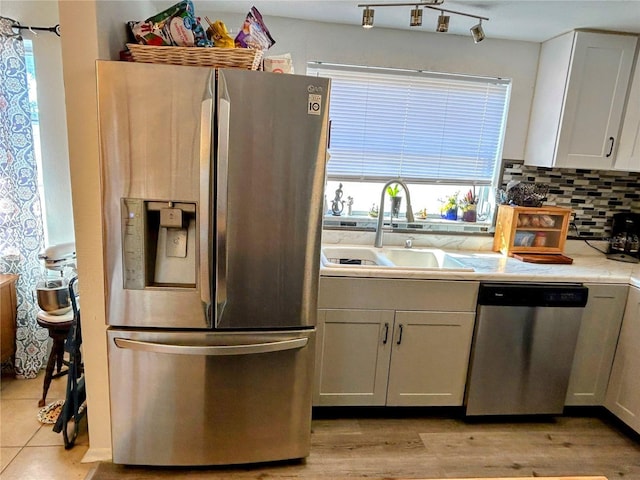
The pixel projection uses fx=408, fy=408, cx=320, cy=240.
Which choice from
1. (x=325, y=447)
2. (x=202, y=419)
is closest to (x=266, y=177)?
(x=202, y=419)

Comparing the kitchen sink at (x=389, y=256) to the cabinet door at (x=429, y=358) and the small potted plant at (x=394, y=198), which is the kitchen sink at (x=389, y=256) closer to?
the small potted plant at (x=394, y=198)

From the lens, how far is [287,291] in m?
1.70

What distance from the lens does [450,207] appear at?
9.25 ft

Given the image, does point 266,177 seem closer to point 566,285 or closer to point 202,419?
point 202,419

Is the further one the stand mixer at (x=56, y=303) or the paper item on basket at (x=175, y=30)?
the stand mixer at (x=56, y=303)

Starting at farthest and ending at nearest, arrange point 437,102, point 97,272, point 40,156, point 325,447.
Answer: point 437,102, point 40,156, point 325,447, point 97,272

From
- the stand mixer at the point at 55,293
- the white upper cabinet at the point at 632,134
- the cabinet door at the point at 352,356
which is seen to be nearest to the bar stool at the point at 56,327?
the stand mixer at the point at 55,293

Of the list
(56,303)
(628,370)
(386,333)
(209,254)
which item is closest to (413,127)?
(386,333)

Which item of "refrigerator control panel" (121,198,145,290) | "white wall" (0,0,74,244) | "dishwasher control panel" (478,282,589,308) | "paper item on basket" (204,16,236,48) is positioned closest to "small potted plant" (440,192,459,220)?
"dishwasher control panel" (478,282,589,308)

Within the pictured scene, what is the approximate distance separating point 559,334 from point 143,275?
2127mm

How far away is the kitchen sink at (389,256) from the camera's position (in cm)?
253

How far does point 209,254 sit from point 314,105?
0.71 metres

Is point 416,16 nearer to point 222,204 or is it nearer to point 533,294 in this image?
point 222,204

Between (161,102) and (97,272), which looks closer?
(161,102)
